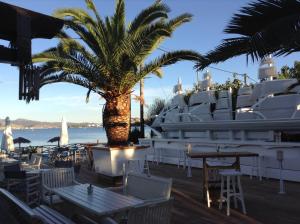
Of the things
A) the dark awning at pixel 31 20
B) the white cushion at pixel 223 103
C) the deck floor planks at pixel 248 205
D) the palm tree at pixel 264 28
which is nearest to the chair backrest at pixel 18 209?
the deck floor planks at pixel 248 205

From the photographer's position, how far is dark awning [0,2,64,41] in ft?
11.7

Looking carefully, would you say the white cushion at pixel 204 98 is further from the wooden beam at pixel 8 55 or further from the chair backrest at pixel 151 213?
the wooden beam at pixel 8 55

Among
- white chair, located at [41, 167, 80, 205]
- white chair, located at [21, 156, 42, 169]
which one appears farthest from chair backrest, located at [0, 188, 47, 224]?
white chair, located at [21, 156, 42, 169]

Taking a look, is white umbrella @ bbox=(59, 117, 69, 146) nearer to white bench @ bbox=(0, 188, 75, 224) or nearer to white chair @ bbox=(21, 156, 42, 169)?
white chair @ bbox=(21, 156, 42, 169)

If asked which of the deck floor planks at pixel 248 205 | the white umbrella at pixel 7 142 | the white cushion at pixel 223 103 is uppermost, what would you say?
the white cushion at pixel 223 103

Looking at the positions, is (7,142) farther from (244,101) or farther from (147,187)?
(147,187)

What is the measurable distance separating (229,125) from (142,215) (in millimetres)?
9898

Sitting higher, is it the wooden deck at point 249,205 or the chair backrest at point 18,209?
the chair backrest at point 18,209

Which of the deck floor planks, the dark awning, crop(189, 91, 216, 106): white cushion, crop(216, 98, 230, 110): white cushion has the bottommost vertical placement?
the deck floor planks

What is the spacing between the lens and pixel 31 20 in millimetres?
3691

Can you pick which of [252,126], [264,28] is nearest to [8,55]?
[264,28]

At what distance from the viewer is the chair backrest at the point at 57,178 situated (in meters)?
6.85

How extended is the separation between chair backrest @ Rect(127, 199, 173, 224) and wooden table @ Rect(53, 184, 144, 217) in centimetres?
26

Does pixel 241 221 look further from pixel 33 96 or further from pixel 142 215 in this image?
pixel 33 96
